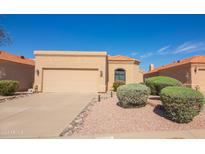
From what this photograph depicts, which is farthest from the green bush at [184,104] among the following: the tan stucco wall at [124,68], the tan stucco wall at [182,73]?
the tan stucco wall at [124,68]

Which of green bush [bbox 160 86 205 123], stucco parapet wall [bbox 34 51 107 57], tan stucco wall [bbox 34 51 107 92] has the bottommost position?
green bush [bbox 160 86 205 123]

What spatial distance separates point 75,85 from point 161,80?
9676mm

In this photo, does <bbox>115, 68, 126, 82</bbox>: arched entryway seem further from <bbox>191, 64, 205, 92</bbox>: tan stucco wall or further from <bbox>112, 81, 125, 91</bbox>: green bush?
<bbox>191, 64, 205, 92</bbox>: tan stucco wall

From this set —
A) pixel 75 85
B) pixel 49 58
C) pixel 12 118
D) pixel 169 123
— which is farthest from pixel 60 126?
pixel 49 58

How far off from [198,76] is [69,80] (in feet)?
47.7

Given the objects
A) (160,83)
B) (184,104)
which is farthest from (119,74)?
(184,104)

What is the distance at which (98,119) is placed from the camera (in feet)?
19.2

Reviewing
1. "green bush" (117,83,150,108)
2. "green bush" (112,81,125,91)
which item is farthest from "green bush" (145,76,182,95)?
"green bush" (112,81,125,91)

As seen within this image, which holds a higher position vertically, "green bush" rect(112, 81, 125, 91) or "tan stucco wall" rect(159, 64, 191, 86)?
"tan stucco wall" rect(159, 64, 191, 86)

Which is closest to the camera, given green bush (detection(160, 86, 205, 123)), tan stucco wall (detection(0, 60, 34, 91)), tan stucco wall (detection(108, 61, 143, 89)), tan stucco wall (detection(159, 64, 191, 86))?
green bush (detection(160, 86, 205, 123))

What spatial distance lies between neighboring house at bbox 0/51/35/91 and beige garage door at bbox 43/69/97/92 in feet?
11.4

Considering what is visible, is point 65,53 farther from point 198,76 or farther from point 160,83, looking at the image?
point 198,76

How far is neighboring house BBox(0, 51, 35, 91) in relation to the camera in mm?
14939
